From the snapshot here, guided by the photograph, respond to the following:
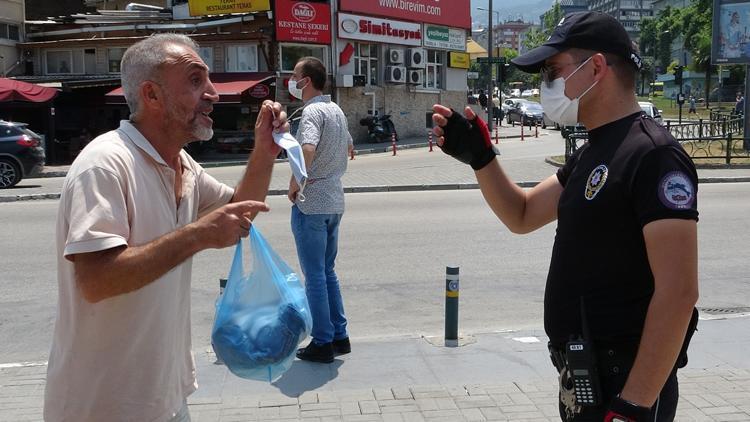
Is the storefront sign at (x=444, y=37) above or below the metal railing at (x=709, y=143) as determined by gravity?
above

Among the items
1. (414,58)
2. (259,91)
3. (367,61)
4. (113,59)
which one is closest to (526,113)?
(414,58)

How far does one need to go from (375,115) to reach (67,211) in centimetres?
3344

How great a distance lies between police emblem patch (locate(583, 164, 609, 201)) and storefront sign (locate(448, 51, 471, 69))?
39436 mm

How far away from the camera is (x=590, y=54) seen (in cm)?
262

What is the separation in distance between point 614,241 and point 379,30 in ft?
111

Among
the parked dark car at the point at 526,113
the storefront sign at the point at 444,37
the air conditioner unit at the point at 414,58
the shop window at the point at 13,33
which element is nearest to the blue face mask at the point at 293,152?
the air conditioner unit at the point at 414,58

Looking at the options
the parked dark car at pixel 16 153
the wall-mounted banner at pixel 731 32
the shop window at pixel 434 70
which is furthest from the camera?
the shop window at pixel 434 70

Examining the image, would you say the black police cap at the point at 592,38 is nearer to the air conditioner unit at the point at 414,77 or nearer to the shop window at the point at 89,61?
the shop window at the point at 89,61

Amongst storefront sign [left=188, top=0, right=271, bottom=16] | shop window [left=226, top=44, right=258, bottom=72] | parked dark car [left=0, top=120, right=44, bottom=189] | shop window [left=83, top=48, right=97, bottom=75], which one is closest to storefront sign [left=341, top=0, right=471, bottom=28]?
storefront sign [left=188, top=0, right=271, bottom=16]

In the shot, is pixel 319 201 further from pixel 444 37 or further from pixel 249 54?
pixel 444 37

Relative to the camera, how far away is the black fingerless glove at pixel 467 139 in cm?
311

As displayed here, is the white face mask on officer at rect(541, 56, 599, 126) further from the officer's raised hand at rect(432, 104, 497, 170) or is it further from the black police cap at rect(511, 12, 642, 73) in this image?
the officer's raised hand at rect(432, 104, 497, 170)

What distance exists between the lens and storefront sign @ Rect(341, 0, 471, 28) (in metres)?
34.4

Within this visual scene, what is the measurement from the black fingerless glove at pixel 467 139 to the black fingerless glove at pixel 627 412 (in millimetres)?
1159
